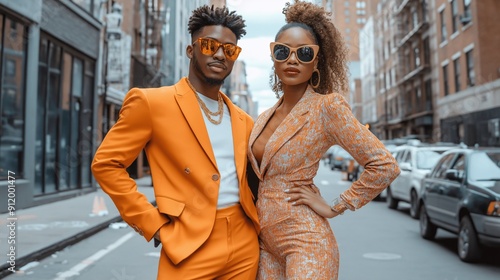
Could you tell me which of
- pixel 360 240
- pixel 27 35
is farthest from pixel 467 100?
pixel 27 35

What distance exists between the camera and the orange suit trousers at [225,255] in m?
2.21

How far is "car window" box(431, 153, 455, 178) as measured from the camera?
8.77m

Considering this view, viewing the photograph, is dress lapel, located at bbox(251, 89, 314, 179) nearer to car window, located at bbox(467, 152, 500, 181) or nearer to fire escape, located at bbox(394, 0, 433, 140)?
car window, located at bbox(467, 152, 500, 181)

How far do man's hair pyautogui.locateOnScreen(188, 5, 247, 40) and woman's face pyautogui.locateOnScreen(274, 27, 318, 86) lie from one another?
0.25 meters

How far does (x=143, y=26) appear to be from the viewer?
28078 millimetres

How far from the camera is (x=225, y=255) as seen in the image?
227 cm

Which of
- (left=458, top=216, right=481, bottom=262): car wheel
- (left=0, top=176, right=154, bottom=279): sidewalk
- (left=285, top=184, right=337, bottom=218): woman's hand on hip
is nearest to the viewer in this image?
(left=285, top=184, right=337, bottom=218): woman's hand on hip

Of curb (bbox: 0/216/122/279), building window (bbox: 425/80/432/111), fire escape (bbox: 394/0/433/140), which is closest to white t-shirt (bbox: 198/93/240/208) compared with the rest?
curb (bbox: 0/216/122/279)

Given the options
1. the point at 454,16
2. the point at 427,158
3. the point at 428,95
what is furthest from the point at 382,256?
the point at 428,95

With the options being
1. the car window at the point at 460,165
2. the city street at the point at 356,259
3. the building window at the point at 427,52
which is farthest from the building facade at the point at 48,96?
the building window at the point at 427,52

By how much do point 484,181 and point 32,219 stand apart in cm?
939

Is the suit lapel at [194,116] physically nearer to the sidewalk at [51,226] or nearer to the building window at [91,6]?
the sidewalk at [51,226]

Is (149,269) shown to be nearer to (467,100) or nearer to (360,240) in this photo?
(360,240)

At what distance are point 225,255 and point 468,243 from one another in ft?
19.0
